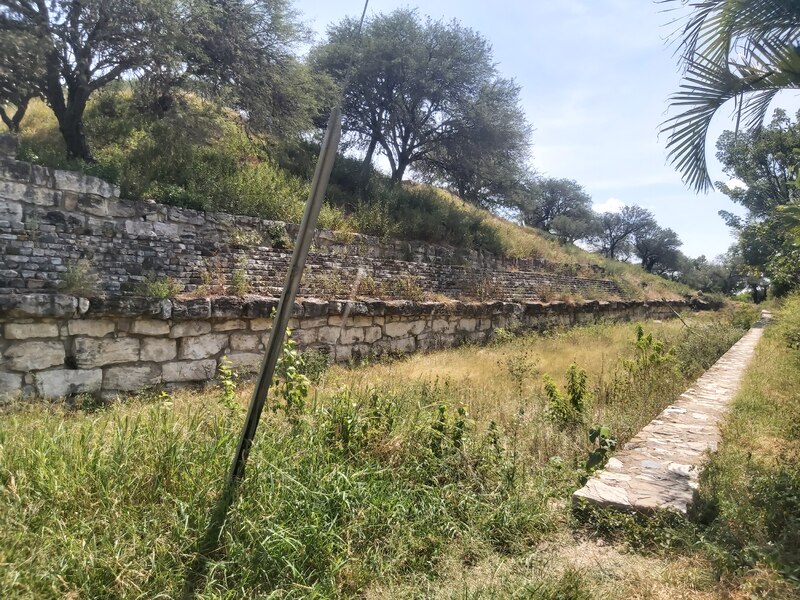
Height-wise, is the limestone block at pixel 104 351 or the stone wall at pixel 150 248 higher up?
the stone wall at pixel 150 248

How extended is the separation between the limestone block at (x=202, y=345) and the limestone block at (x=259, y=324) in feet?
1.46

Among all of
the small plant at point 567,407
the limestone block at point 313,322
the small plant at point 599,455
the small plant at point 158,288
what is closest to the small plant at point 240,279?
the small plant at point 158,288

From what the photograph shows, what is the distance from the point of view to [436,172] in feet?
68.8

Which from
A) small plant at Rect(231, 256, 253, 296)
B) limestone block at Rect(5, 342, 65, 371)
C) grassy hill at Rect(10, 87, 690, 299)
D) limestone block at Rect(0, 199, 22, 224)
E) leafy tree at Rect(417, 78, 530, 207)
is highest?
leafy tree at Rect(417, 78, 530, 207)

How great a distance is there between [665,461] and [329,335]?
5840mm

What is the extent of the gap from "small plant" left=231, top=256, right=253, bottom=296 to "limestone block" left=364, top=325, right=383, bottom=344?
8.10 ft

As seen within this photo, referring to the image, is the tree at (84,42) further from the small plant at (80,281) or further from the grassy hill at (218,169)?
the small plant at (80,281)

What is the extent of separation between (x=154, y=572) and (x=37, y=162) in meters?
6.96

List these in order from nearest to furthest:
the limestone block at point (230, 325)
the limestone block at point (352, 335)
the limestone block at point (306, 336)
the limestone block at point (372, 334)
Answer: the limestone block at point (230, 325)
the limestone block at point (306, 336)
the limestone block at point (352, 335)
the limestone block at point (372, 334)

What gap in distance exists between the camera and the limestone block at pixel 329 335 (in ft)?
27.3

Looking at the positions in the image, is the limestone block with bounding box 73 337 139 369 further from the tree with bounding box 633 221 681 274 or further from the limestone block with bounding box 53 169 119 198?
the tree with bounding box 633 221 681 274

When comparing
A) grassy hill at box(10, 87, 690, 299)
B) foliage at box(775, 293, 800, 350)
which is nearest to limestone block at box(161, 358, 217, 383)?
grassy hill at box(10, 87, 690, 299)

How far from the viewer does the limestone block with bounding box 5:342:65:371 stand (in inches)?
207

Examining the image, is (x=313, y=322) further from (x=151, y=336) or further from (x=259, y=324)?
(x=151, y=336)
